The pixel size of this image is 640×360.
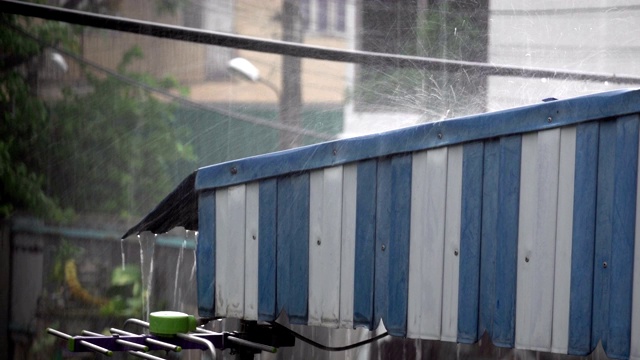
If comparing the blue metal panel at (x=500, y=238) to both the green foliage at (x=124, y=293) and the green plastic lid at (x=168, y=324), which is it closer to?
the green plastic lid at (x=168, y=324)

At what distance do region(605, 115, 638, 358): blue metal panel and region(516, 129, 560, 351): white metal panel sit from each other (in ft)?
0.54

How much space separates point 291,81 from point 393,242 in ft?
6.89

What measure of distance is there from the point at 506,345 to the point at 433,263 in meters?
0.31

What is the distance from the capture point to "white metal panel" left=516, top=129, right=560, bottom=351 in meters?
2.62

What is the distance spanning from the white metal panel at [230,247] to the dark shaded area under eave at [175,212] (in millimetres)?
179

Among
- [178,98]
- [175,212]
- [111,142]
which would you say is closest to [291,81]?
[178,98]

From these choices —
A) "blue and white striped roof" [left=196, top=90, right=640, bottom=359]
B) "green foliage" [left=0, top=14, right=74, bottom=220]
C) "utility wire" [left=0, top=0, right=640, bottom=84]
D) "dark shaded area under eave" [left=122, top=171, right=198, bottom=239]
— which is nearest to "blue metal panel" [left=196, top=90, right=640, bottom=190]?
"blue and white striped roof" [left=196, top=90, right=640, bottom=359]

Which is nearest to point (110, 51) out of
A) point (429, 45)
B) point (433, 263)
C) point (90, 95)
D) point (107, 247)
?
point (90, 95)

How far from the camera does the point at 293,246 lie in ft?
10.3

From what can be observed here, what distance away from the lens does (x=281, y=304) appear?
3.18 metres

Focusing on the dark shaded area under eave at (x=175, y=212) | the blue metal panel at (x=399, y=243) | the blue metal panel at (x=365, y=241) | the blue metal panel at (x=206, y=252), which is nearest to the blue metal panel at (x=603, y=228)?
the blue metal panel at (x=399, y=243)

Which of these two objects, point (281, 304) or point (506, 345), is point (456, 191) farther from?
point (281, 304)

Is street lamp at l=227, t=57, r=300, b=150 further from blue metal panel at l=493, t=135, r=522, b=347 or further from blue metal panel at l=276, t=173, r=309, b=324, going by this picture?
blue metal panel at l=493, t=135, r=522, b=347

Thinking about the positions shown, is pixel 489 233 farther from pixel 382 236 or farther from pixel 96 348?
pixel 96 348
